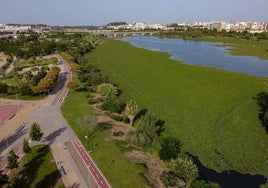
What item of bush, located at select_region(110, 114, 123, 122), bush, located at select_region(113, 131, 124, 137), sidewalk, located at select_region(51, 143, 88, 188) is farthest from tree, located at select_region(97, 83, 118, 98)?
sidewalk, located at select_region(51, 143, 88, 188)

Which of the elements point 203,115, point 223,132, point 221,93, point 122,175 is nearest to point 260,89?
point 221,93

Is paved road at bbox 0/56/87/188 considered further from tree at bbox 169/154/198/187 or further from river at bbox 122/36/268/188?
river at bbox 122/36/268/188

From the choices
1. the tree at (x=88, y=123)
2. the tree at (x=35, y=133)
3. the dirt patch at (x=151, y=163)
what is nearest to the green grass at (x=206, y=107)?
the dirt patch at (x=151, y=163)

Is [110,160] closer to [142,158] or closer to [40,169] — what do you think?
[142,158]

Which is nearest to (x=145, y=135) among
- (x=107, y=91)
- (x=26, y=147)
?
(x=26, y=147)

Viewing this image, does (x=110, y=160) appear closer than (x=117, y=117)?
Yes

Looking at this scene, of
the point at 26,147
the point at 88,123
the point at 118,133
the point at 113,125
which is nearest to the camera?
the point at 26,147

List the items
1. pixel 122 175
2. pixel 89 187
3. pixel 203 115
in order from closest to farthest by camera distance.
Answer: pixel 89 187
pixel 122 175
pixel 203 115

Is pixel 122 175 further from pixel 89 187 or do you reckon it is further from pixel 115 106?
pixel 115 106
